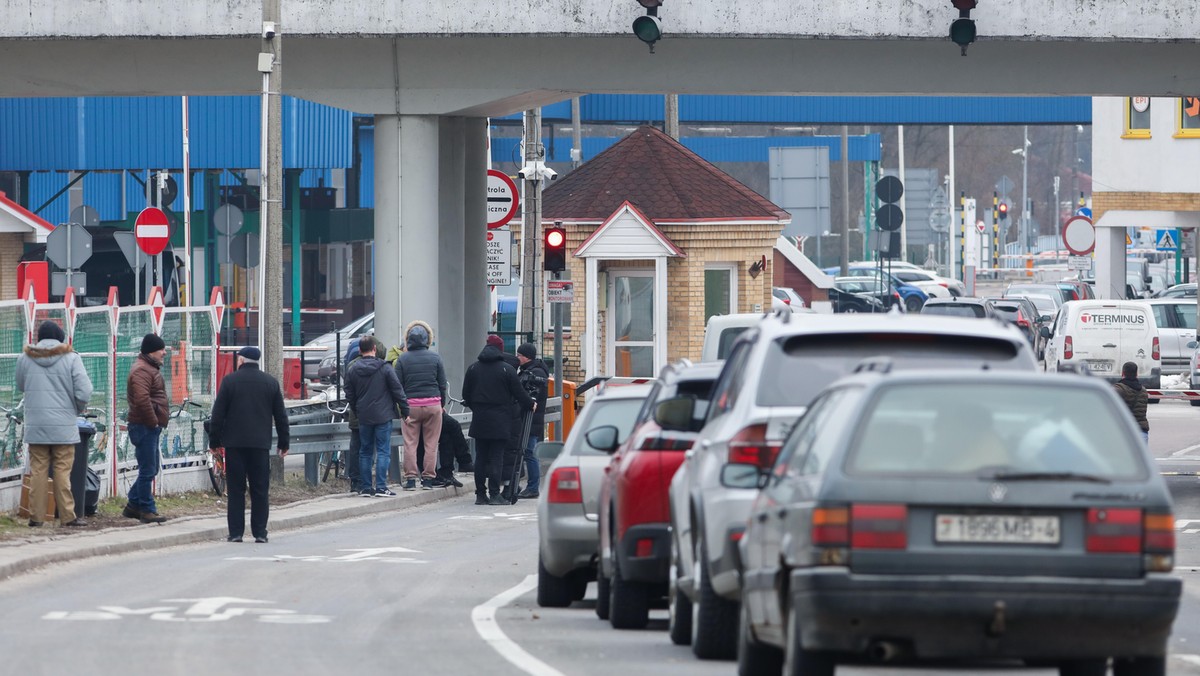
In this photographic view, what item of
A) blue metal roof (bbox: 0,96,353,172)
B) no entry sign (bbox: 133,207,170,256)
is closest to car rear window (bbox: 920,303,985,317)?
no entry sign (bbox: 133,207,170,256)

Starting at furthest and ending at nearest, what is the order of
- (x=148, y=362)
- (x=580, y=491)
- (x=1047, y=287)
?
(x=1047, y=287) < (x=148, y=362) < (x=580, y=491)

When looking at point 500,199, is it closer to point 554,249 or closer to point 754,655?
point 554,249

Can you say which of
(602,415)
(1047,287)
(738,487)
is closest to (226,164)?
(1047,287)

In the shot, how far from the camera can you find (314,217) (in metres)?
61.8

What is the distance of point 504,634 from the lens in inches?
439

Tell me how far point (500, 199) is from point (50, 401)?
13.7m

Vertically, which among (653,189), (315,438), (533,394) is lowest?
(315,438)

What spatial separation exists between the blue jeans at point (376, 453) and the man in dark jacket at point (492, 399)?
954 mm

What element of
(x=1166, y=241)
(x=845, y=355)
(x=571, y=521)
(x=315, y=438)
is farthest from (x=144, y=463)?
(x=1166, y=241)

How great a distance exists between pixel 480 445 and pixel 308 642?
11.7 m

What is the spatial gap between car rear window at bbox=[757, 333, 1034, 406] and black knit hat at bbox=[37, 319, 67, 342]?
9446 mm

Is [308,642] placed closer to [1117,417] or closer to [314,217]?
[1117,417]

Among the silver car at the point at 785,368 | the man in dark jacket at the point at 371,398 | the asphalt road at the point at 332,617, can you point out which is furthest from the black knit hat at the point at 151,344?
the silver car at the point at 785,368

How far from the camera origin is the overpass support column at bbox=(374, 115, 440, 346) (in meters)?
24.3
